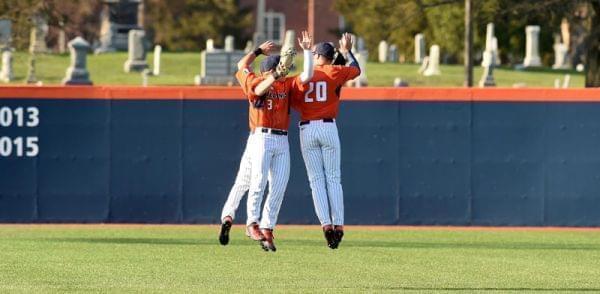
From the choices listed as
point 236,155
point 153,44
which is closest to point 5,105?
point 236,155

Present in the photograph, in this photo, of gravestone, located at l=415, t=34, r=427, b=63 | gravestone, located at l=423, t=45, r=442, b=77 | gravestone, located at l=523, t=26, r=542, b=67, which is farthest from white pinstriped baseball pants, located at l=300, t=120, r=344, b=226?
gravestone, located at l=415, t=34, r=427, b=63

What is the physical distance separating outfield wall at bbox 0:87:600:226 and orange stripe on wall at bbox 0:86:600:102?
0.04 ft

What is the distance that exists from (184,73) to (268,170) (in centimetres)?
3383

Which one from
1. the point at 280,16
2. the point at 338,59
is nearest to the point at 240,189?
the point at 338,59

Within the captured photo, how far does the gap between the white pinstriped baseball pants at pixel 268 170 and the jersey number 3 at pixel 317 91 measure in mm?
441

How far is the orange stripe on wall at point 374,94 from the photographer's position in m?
20.4

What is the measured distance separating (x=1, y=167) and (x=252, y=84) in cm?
735

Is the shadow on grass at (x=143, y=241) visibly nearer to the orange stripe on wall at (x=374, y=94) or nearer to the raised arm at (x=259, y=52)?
the orange stripe on wall at (x=374, y=94)

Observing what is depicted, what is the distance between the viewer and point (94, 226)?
20.1 meters

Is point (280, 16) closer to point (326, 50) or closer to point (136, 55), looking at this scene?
point (136, 55)

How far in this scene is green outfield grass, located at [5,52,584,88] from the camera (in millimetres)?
43969

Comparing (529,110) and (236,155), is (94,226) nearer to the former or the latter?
(236,155)

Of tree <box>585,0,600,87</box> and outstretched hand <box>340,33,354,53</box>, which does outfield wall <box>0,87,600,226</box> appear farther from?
tree <box>585,0,600,87</box>

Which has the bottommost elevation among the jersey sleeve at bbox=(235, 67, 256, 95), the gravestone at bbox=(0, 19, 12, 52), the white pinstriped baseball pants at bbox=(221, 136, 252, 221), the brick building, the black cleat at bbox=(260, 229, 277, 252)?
the black cleat at bbox=(260, 229, 277, 252)
